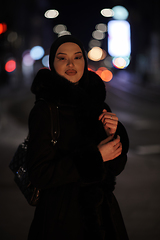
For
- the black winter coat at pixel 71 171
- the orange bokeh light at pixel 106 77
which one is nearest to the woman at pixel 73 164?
the black winter coat at pixel 71 171

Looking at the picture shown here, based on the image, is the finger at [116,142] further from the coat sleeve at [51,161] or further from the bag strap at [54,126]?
the bag strap at [54,126]

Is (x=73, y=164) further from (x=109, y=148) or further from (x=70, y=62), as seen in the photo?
(x=70, y=62)

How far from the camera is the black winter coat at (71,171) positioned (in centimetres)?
184

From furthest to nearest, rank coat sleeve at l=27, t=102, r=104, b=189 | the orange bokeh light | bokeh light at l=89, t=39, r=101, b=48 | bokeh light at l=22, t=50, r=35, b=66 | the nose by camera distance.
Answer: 1. bokeh light at l=89, t=39, r=101, b=48
2. bokeh light at l=22, t=50, r=35, b=66
3. the orange bokeh light
4. the nose
5. coat sleeve at l=27, t=102, r=104, b=189

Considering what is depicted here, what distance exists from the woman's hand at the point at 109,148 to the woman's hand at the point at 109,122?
8cm

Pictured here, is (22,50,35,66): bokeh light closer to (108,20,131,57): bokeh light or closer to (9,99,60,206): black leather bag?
(108,20,131,57): bokeh light

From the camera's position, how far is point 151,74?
40125 millimetres

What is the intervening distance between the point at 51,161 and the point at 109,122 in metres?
0.50

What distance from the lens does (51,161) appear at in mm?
1867

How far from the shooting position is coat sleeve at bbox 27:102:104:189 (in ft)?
5.97

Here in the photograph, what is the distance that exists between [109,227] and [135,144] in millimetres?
6968

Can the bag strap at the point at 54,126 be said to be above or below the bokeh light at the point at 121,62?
below

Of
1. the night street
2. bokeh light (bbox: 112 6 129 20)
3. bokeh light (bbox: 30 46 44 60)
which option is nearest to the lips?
the night street

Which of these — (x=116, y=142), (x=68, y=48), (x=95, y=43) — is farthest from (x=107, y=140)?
(x=95, y=43)
